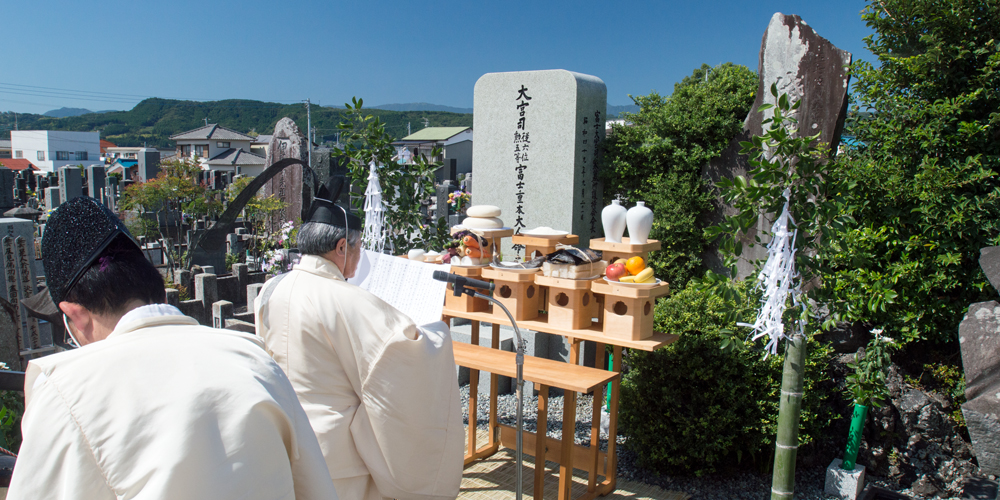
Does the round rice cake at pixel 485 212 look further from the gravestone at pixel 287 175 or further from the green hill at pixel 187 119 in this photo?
Answer: the green hill at pixel 187 119

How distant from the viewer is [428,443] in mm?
2480

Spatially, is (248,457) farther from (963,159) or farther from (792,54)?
(792,54)

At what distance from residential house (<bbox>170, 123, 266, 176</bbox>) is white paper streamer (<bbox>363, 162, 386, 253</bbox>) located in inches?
1449

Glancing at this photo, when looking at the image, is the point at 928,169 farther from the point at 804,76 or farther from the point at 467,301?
the point at 467,301

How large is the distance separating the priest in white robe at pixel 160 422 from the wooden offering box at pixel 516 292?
271 cm

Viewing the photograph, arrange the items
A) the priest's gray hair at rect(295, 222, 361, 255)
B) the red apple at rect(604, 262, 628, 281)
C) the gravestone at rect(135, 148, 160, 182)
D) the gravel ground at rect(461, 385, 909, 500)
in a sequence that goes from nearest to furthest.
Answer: the priest's gray hair at rect(295, 222, 361, 255), the red apple at rect(604, 262, 628, 281), the gravel ground at rect(461, 385, 909, 500), the gravestone at rect(135, 148, 160, 182)

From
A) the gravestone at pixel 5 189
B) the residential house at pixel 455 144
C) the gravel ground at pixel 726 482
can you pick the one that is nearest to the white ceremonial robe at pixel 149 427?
the gravel ground at pixel 726 482

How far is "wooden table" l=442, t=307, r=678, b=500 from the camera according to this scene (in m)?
3.41

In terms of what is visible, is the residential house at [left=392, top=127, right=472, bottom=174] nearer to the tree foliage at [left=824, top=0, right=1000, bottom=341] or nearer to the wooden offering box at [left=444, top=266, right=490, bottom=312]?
the tree foliage at [left=824, top=0, right=1000, bottom=341]

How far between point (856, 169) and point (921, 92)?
0.69 m

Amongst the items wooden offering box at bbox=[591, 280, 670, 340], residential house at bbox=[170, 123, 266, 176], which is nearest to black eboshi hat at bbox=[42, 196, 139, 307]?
wooden offering box at bbox=[591, 280, 670, 340]

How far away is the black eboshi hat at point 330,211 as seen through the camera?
2.49m

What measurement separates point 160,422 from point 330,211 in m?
1.61

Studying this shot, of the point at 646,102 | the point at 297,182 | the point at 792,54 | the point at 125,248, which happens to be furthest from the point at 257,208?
the point at 125,248
